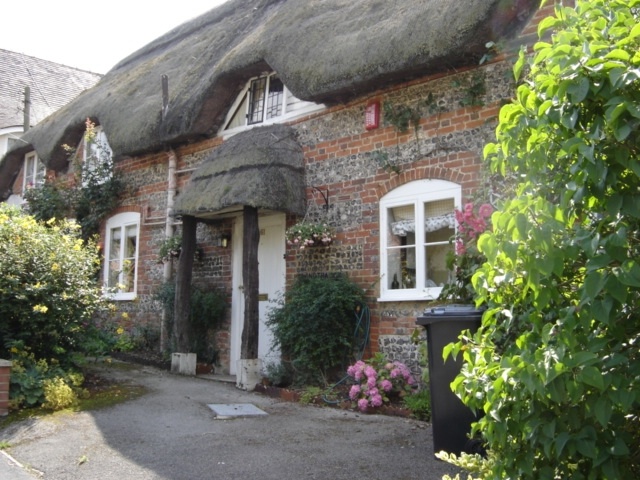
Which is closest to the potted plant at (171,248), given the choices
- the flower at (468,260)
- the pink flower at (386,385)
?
the pink flower at (386,385)

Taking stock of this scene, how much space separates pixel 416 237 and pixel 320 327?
63.7 inches

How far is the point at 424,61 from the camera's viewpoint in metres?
7.54

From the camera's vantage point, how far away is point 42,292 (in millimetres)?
7645

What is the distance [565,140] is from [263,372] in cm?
780

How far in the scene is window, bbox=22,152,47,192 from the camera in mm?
16016

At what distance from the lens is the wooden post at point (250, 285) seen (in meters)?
8.79

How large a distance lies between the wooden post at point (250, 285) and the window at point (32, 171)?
8.87 metres

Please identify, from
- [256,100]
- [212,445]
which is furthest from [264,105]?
[212,445]

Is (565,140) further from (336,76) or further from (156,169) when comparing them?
(156,169)

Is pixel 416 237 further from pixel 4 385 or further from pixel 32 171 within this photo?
pixel 32 171

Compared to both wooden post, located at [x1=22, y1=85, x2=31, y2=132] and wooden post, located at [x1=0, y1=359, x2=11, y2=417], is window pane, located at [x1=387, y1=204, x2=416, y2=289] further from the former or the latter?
wooden post, located at [x1=22, y1=85, x2=31, y2=132]

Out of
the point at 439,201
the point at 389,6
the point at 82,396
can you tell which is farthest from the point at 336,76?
the point at 82,396

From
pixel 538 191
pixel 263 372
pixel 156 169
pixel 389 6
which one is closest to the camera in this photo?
pixel 538 191

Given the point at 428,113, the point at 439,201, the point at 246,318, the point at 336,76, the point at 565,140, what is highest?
the point at 336,76
